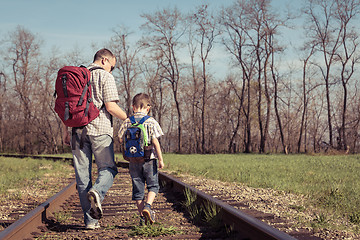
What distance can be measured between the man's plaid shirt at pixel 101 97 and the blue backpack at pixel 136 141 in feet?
0.74

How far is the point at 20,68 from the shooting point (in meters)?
47.5

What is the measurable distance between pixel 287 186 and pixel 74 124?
195 inches

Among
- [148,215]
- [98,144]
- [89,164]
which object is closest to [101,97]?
[98,144]

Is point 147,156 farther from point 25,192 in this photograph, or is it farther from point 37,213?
point 25,192

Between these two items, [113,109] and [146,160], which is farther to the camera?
[146,160]

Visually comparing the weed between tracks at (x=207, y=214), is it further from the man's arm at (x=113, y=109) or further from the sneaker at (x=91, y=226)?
the man's arm at (x=113, y=109)

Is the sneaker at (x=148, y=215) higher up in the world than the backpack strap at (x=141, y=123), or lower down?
lower down

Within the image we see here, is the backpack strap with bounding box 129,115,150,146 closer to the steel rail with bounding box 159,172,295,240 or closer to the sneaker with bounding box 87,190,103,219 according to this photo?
the sneaker with bounding box 87,190,103,219

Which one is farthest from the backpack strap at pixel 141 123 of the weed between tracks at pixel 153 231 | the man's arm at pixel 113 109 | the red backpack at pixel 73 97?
the weed between tracks at pixel 153 231

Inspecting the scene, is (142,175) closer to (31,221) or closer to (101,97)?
(101,97)

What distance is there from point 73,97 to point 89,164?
0.89 m

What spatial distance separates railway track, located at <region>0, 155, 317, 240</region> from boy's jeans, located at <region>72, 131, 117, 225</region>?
0.40 meters

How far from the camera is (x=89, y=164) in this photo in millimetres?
4559

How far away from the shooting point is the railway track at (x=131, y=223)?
3.66 m
